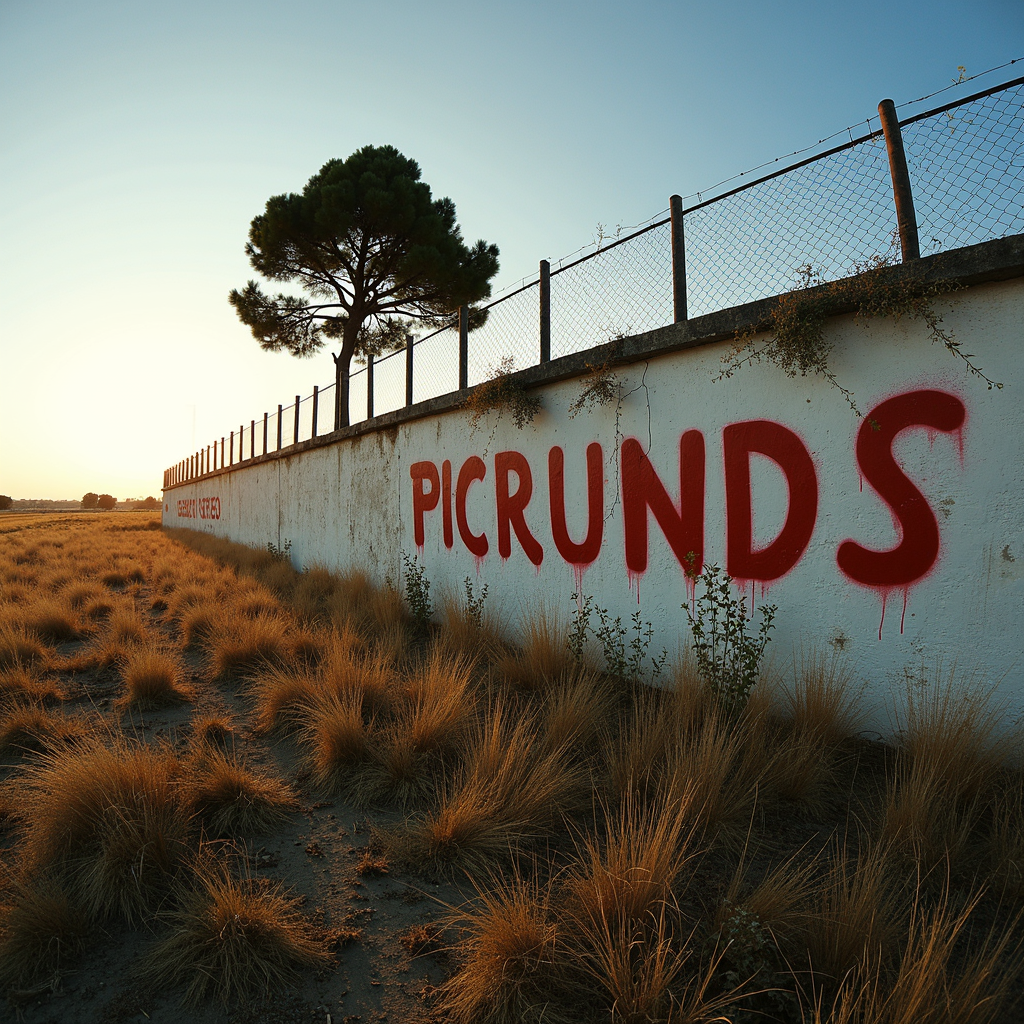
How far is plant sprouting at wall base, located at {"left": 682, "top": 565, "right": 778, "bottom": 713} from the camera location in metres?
3.68

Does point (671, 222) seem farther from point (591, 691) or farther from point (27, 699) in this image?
point (27, 699)

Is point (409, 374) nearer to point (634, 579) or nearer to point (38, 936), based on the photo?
point (634, 579)

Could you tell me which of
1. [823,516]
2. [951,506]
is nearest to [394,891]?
[823,516]

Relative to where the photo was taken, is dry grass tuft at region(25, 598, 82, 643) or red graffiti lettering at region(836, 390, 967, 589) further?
dry grass tuft at region(25, 598, 82, 643)

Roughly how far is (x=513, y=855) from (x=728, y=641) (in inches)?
90.7

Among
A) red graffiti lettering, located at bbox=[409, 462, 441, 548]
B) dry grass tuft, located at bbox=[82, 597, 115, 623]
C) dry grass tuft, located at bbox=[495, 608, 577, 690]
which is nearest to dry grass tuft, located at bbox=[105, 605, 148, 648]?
dry grass tuft, located at bbox=[82, 597, 115, 623]

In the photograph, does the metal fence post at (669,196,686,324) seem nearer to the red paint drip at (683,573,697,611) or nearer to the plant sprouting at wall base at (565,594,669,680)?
the red paint drip at (683,573,697,611)

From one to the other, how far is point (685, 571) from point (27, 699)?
519 cm

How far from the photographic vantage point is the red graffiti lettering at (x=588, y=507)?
5.30 metres

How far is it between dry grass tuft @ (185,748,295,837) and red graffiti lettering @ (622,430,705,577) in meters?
2.90

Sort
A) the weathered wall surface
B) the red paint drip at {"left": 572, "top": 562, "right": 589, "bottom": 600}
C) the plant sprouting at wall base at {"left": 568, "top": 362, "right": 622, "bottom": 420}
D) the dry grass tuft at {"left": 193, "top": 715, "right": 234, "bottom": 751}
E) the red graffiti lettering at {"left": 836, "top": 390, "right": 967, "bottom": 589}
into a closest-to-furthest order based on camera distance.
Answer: the weathered wall surface
the red graffiti lettering at {"left": 836, "top": 390, "right": 967, "bottom": 589}
the dry grass tuft at {"left": 193, "top": 715, "right": 234, "bottom": 751}
the plant sprouting at wall base at {"left": 568, "top": 362, "right": 622, "bottom": 420}
the red paint drip at {"left": 572, "top": 562, "right": 589, "bottom": 600}

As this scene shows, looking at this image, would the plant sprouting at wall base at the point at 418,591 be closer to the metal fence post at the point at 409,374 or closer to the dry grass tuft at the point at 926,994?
the metal fence post at the point at 409,374

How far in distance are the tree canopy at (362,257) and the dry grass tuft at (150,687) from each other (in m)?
12.1

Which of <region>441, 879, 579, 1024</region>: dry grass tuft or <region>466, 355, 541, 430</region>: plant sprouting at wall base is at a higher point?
<region>466, 355, 541, 430</region>: plant sprouting at wall base
